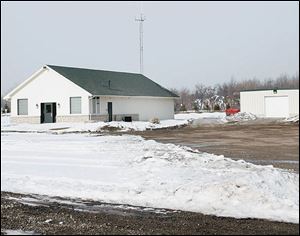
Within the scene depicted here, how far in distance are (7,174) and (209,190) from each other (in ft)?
17.1

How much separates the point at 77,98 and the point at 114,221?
113 ft

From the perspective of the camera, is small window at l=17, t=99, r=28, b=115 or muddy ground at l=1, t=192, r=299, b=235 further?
small window at l=17, t=99, r=28, b=115

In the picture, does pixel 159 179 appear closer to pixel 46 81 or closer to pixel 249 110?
pixel 46 81

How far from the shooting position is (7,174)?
11.2m

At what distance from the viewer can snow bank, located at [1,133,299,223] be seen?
7602mm

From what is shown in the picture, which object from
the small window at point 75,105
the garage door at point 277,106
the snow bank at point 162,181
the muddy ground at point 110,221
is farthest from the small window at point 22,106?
the muddy ground at point 110,221

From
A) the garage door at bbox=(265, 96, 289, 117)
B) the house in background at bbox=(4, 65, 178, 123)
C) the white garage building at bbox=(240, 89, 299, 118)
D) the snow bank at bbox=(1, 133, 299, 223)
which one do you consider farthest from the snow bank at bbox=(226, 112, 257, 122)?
the snow bank at bbox=(1, 133, 299, 223)

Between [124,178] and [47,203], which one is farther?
[124,178]

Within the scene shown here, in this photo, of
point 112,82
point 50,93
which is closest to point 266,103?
point 112,82

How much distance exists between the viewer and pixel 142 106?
46.7 meters

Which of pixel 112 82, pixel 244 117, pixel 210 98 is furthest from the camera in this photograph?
pixel 210 98

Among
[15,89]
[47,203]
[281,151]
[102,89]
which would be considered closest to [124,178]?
[47,203]

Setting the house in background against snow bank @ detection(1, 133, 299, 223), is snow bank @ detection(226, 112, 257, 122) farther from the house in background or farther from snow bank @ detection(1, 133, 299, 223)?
snow bank @ detection(1, 133, 299, 223)

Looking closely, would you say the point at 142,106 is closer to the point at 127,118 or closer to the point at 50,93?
the point at 127,118
